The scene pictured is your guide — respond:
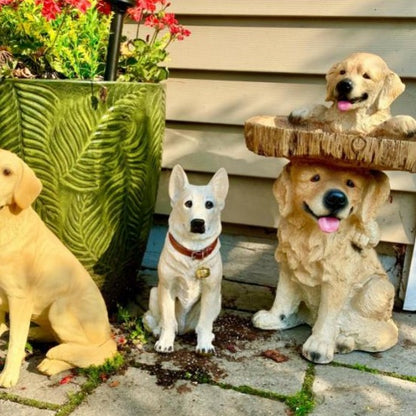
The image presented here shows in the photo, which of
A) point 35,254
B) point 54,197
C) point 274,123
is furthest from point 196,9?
point 35,254

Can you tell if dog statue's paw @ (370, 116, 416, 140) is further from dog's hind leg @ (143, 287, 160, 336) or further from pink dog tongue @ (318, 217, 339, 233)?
dog's hind leg @ (143, 287, 160, 336)

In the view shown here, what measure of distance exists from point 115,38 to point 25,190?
0.87 meters

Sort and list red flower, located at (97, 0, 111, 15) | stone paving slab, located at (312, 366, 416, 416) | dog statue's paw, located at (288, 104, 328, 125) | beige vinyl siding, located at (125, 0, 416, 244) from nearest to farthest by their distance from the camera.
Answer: stone paving slab, located at (312, 366, 416, 416), dog statue's paw, located at (288, 104, 328, 125), red flower, located at (97, 0, 111, 15), beige vinyl siding, located at (125, 0, 416, 244)

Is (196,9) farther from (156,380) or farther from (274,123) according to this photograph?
(156,380)

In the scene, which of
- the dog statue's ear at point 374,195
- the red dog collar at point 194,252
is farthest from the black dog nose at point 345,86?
the red dog collar at point 194,252

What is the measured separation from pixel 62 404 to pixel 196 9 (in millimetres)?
2361

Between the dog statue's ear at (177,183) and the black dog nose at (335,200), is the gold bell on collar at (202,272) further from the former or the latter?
the black dog nose at (335,200)

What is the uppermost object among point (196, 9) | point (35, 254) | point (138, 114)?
point (196, 9)

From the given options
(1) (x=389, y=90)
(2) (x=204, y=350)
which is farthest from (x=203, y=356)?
(1) (x=389, y=90)

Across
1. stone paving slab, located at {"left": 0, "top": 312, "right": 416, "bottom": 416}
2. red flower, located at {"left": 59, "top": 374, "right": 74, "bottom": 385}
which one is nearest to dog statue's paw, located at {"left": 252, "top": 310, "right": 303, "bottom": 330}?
stone paving slab, located at {"left": 0, "top": 312, "right": 416, "bottom": 416}

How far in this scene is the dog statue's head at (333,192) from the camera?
2.38 meters

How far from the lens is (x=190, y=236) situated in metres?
2.45

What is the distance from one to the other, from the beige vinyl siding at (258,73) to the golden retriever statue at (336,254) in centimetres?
72

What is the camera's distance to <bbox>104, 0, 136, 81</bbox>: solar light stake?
8.20 ft
